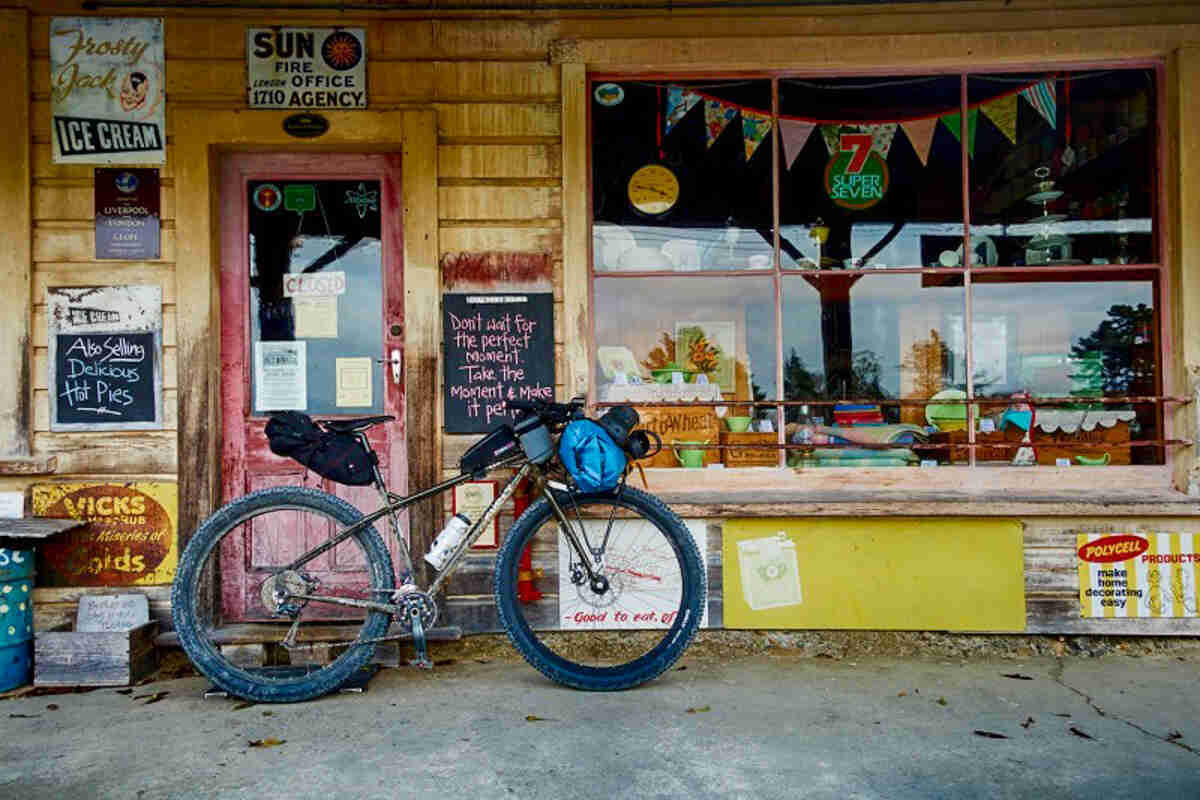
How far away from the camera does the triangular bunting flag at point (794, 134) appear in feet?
15.6

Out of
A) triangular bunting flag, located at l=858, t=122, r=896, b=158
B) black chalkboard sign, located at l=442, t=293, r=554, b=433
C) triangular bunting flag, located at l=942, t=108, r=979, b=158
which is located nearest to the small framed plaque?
black chalkboard sign, located at l=442, t=293, r=554, b=433

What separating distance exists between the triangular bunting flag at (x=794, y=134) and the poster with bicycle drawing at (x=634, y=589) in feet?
6.58

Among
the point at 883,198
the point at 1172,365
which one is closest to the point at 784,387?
the point at 883,198

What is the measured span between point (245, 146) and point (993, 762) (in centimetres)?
421

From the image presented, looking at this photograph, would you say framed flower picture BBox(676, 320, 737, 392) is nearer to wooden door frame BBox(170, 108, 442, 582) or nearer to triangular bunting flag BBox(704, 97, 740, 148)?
triangular bunting flag BBox(704, 97, 740, 148)

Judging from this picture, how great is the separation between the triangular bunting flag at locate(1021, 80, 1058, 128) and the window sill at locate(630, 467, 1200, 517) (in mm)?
1852

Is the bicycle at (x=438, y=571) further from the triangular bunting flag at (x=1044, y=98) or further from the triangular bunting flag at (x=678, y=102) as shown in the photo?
the triangular bunting flag at (x=1044, y=98)

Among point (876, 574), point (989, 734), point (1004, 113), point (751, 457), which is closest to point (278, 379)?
point (751, 457)

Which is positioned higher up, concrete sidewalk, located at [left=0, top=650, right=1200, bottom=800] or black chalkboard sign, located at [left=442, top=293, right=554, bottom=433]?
black chalkboard sign, located at [left=442, top=293, right=554, bottom=433]

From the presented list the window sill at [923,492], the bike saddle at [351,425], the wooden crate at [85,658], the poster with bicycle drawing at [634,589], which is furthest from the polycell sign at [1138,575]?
the wooden crate at [85,658]

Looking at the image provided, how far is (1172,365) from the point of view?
4.53 m

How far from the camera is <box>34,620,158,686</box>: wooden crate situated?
392 cm

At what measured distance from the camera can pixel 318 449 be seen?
3754 mm

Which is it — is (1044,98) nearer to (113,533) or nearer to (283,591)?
(283,591)
